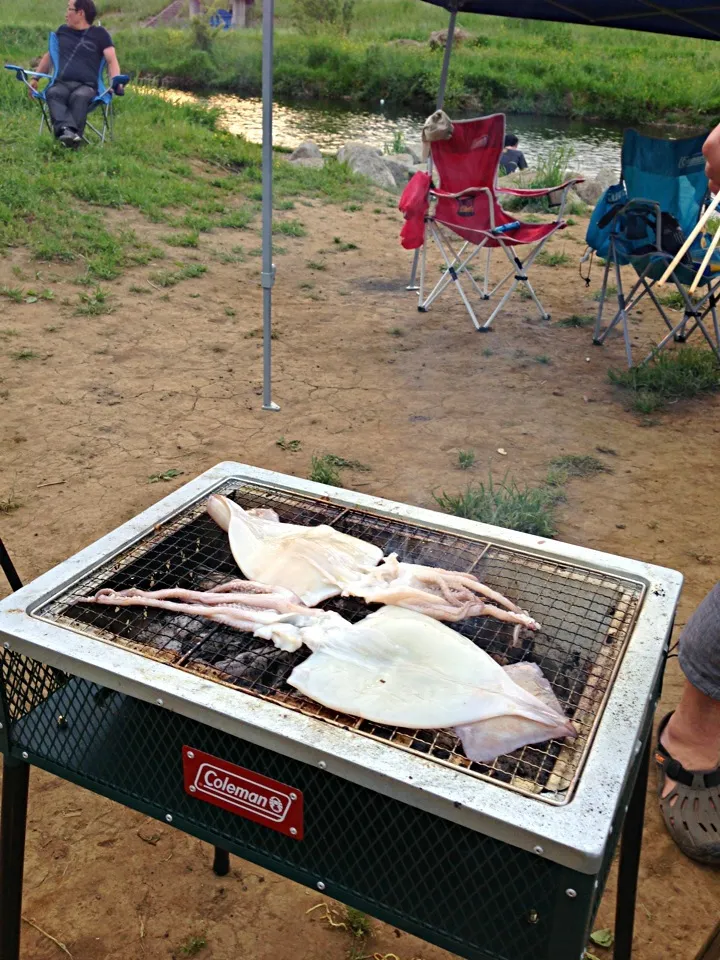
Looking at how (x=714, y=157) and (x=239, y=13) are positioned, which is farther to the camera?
(x=239, y=13)

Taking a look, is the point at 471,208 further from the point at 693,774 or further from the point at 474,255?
the point at 693,774

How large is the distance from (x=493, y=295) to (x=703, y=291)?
5.28ft

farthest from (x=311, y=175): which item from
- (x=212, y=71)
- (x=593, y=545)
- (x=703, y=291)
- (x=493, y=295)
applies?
(x=212, y=71)

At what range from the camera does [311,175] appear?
398 inches

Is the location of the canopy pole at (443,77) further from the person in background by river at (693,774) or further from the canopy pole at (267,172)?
the person in background by river at (693,774)

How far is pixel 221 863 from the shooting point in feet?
7.07

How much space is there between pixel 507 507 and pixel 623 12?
383 cm

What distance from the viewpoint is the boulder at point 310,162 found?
11.1 m

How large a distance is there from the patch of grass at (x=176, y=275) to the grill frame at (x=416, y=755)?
5233mm

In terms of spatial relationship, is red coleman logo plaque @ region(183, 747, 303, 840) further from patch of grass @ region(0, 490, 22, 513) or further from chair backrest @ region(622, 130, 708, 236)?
chair backrest @ region(622, 130, 708, 236)

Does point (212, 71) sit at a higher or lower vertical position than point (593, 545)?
higher

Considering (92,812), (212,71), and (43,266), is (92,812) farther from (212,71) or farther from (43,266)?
(212,71)

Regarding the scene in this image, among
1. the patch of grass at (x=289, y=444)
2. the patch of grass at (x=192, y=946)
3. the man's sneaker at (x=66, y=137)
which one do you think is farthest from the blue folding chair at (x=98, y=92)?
the patch of grass at (x=192, y=946)

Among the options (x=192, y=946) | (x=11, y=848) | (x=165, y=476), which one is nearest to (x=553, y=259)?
(x=165, y=476)
